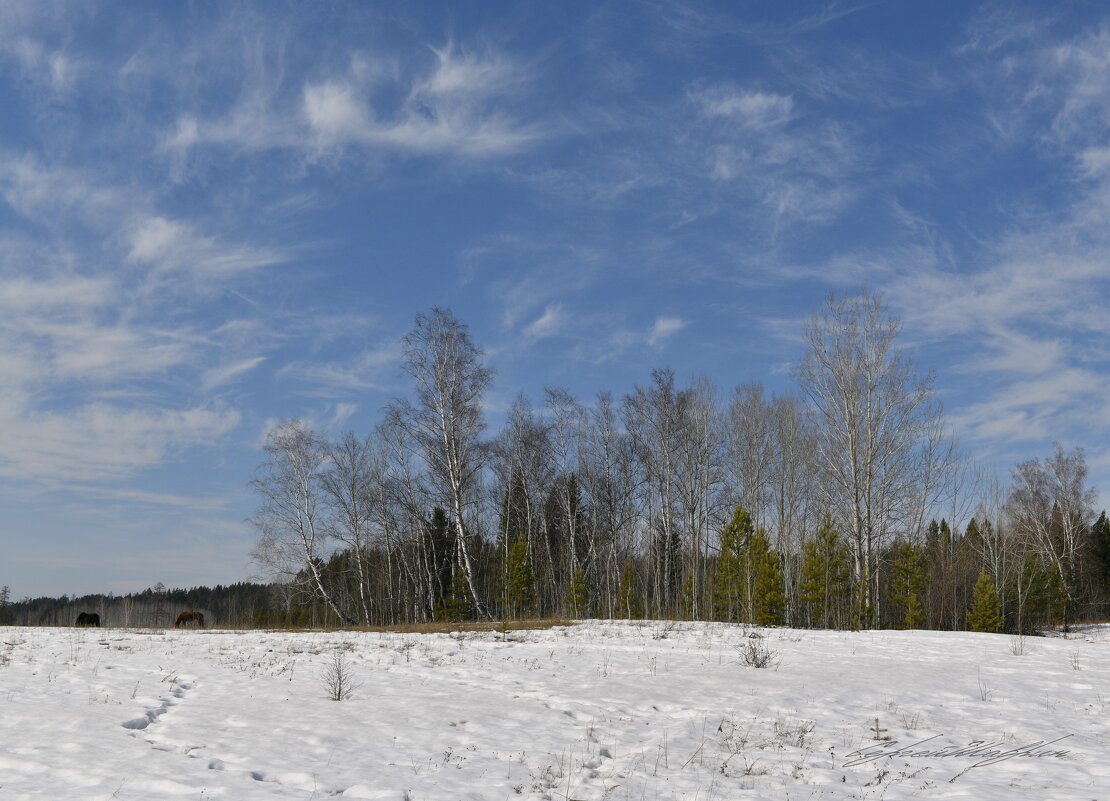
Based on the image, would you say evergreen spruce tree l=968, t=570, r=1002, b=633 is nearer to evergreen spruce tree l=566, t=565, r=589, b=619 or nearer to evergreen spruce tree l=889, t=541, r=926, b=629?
evergreen spruce tree l=889, t=541, r=926, b=629

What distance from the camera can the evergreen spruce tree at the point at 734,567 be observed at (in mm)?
32844

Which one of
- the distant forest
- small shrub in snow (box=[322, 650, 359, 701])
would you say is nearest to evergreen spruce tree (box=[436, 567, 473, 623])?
the distant forest

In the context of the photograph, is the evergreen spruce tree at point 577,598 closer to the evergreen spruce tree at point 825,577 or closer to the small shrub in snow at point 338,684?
the evergreen spruce tree at point 825,577

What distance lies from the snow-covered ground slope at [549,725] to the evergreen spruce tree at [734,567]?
58.7ft

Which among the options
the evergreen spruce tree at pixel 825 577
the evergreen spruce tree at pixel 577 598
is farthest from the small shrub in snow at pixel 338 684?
the evergreen spruce tree at pixel 577 598

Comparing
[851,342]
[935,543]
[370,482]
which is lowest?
[935,543]

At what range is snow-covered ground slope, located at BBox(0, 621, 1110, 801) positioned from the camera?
6.48m

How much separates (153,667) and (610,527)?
32599mm

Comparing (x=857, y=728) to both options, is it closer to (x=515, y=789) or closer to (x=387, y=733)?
(x=515, y=789)

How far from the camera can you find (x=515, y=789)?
6.42 meters

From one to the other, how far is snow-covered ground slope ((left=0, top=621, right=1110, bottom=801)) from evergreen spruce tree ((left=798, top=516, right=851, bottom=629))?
50.8 ft

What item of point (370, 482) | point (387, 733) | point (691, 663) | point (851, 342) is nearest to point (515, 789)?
point (387, 733)

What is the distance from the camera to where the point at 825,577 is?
3038 centimetres

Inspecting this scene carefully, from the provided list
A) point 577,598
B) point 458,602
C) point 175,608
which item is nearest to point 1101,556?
point 577,598
